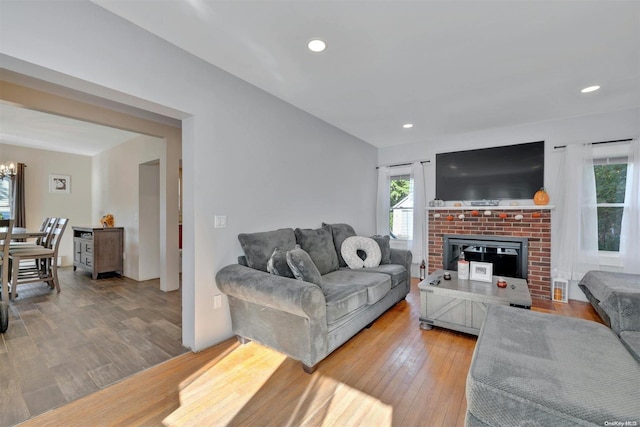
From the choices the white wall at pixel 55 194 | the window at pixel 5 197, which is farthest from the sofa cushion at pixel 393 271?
the window at pixel 5 197

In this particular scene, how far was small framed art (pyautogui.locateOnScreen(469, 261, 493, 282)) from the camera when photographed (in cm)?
287

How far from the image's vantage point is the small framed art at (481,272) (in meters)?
2.87

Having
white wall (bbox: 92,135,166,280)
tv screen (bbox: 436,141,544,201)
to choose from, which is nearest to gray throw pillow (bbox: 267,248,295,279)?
white wall (bbox: 92,135,166,280)

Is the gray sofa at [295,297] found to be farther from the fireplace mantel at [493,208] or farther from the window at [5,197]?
the window at [5,197]

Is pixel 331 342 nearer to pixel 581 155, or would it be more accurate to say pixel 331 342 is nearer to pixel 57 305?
pixel 57 305

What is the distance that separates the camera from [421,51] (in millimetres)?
2176

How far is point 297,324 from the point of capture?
1.97 m

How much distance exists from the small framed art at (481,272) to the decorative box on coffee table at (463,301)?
59mm

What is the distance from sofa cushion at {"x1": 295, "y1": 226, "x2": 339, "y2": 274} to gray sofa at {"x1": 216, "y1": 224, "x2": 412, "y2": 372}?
1cm

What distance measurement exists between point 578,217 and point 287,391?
4.16m

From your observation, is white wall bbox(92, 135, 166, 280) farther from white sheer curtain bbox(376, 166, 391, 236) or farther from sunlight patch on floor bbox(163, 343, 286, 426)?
white sheer curtain bbox(376, 166, 391, 236)

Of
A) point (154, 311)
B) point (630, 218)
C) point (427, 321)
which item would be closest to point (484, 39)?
point (427, 321)

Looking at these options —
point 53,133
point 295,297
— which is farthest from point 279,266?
point 53,133

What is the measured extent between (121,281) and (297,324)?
397 cm
